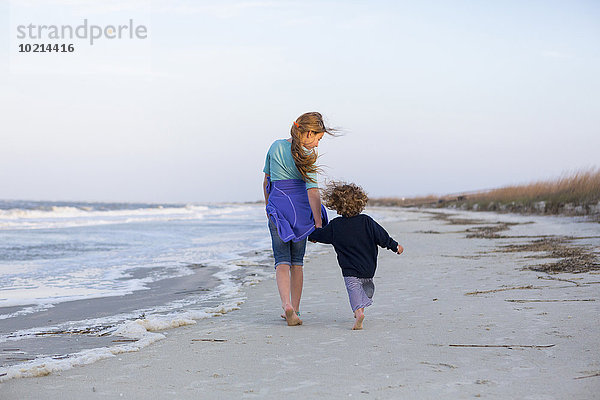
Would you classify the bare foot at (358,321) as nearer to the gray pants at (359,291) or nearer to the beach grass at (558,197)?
the gray pants at (359,291)

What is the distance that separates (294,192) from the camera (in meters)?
4.33

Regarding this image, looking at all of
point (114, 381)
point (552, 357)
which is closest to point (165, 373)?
point (114, 381)

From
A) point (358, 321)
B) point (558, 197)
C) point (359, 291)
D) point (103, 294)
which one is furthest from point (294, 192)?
point (558, 197)

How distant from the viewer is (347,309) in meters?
4.78

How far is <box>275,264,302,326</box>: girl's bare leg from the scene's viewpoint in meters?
4.08

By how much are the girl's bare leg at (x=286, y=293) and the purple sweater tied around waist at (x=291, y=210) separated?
27cm

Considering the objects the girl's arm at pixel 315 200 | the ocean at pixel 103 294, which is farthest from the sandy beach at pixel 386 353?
the girl's arm at pixel 315 200

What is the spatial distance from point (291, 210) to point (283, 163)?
0.36m

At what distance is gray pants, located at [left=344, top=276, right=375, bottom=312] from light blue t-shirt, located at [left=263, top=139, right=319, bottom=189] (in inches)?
30.1

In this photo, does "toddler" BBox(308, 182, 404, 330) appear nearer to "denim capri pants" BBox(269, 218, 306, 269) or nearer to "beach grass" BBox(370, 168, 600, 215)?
"denim capri pants" BBox(269, 218, 306, 269)

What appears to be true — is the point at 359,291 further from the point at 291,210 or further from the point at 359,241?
the point at 291,210

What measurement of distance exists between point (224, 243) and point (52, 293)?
7.08m

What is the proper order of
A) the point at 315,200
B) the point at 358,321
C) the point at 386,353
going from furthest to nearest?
1. the point at 315,200
2. the point at 358,321
3. the point at 386,353

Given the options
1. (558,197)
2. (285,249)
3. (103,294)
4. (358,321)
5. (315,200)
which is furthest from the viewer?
(558,197)
